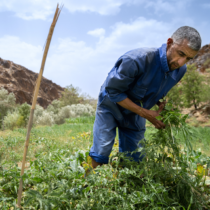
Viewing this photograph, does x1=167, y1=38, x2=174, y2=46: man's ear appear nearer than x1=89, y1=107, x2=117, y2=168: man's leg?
Yes

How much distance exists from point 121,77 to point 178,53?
0.60 m

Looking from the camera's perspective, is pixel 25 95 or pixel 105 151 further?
pixel 25 95

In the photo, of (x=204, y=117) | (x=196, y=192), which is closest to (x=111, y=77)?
(x=196, y=192)

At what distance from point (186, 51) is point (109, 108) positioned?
3.25ft

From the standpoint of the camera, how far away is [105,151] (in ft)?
7.38

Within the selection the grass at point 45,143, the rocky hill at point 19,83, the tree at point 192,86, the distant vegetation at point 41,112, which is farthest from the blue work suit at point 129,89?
the rocky hill at point 19,83

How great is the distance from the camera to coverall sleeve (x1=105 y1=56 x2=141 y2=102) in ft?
6.43

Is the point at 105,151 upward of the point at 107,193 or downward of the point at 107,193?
upward

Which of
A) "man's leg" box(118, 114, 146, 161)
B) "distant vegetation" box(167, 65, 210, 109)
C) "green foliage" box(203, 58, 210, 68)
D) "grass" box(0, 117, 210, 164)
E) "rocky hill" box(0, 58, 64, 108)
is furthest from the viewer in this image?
"rocky hill" box(0, 58, 64, 108)

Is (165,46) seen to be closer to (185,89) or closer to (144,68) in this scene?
(144,68)

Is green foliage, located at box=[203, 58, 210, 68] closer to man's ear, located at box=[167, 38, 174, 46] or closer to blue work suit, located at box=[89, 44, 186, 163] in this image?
blue work suit, located at box=[89, 44, 186, 163]

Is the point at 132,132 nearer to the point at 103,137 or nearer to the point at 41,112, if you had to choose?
the point at 103,137

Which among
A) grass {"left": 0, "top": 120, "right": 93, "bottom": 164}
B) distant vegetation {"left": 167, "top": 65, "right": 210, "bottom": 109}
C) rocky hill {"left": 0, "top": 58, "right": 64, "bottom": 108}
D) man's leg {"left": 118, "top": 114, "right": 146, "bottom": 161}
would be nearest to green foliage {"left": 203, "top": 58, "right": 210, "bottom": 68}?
distant vegetation {"left": 167, "top": 65, "right": 210, "bottom": 109}

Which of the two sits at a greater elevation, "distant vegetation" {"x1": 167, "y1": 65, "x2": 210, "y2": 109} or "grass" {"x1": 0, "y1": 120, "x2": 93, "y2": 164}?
"distant vegetation" {"x1": 167, "y1": 65, "x2": 210, "y2": 109}
